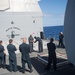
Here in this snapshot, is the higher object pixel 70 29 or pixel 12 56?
pixel 70 29

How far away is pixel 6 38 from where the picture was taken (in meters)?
29.5

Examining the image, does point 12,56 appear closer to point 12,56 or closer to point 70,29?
point 12,56

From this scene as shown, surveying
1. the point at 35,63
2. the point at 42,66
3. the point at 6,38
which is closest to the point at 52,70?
the point at 42,66

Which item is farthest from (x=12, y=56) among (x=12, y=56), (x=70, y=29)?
(x=70, y=29)

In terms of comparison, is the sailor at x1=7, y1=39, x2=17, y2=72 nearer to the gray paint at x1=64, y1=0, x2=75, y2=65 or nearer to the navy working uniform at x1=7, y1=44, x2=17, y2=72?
the navy working uniform at x1=7, y1=44, x2=17, y2=72

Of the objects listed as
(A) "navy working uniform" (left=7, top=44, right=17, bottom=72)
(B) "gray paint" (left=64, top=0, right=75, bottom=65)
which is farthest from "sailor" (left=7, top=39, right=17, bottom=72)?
(B) "gray paint" (left=64, top=0, right=75, bottom=65)

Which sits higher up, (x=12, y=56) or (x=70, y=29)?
(x=70, y=29)

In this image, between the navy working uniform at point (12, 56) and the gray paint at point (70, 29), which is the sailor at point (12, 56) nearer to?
the navy working uniform at point (12, 56)

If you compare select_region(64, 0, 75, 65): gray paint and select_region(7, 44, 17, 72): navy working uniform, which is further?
select_region(7, 44, 17, 72): navy working uniform

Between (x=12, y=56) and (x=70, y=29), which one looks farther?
(x=12, y=56)

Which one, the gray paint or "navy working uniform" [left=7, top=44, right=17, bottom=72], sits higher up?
the gray paint

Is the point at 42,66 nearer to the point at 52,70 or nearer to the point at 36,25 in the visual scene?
the point at 52,70

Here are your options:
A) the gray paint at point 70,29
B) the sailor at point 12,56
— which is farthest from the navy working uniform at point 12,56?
the gray paint at point 70,29

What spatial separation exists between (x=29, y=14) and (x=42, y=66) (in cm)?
1682
